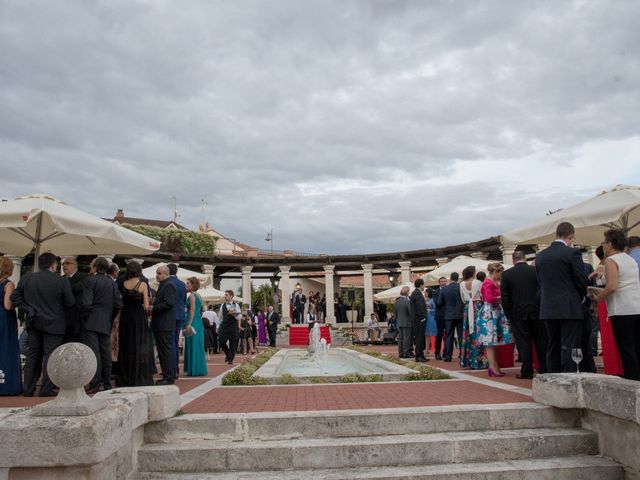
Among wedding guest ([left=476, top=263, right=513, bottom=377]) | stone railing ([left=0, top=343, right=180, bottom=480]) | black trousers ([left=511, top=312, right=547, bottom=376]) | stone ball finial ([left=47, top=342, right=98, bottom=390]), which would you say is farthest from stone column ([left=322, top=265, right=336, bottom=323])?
stone ball finial ([left=47, top=342, right=98, bottom=390])

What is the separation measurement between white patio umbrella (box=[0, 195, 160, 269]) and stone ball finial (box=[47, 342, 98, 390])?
4.02 m

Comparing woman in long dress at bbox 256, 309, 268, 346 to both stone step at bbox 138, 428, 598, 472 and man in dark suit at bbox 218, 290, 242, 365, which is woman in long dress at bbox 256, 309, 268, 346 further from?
stone step at bbox 138, 428, 598, 472

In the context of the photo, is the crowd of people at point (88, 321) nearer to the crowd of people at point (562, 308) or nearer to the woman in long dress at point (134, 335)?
the woman in long dress at point (134, 335)

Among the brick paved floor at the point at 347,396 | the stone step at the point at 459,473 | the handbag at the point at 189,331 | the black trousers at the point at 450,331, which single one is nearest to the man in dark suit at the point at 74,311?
the brick paved floor at the point at 347,396

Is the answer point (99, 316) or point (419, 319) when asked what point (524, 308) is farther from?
point (99, 316)

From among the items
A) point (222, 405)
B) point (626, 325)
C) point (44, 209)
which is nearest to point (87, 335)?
point (44, 209)

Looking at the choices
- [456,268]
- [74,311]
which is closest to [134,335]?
[74,311]

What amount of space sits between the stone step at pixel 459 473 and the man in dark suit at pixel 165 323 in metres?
3.73

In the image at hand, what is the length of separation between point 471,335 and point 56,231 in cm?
756

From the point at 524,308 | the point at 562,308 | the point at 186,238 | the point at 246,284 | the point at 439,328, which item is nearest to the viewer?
the point at 562,308

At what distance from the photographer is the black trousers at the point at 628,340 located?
15.7ft

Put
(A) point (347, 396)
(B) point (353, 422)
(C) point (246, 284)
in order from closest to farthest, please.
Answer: (B) point (353, 422) → (A) point (347, 396) → (C) point (246, 284)

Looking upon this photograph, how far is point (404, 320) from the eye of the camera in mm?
11953

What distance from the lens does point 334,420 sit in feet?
14.1
